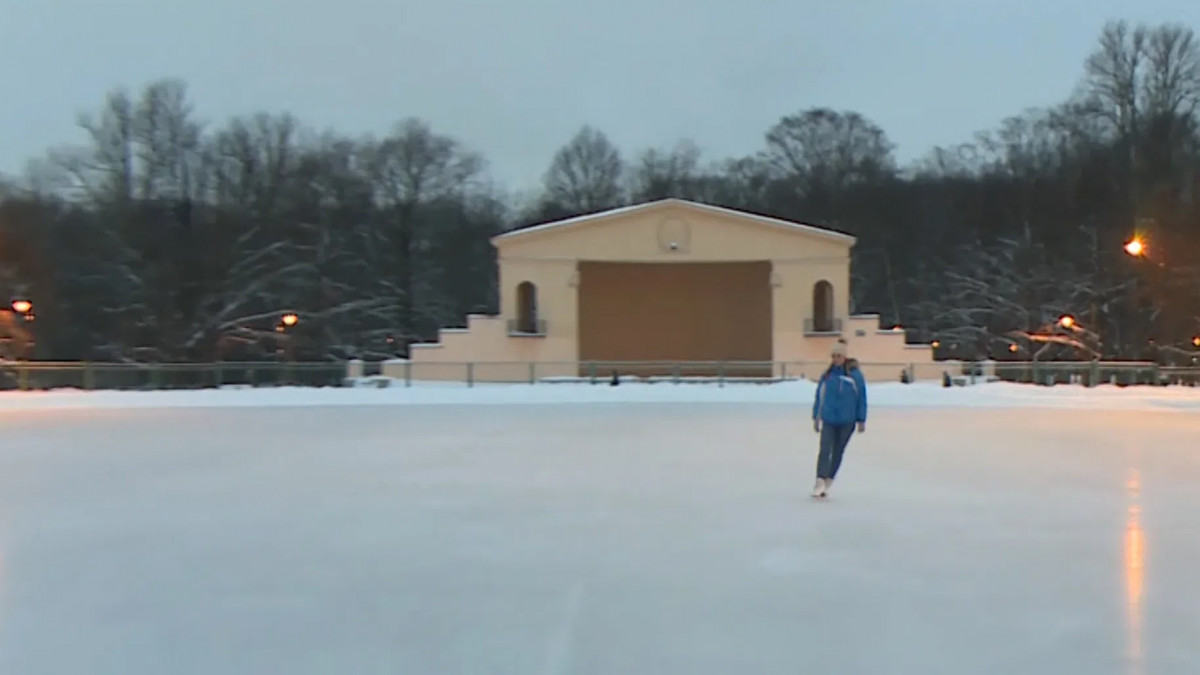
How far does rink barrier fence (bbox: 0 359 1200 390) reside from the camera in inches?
1062

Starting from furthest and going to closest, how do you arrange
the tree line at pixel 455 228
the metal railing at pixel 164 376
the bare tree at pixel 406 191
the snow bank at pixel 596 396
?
the bare tree at pixel 406 191 → the tree line at pixel 455 228 → the metal railing at pixel 164 376 → the snow bank at pixel 596 396

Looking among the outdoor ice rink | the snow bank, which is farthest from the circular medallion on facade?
the outdoor ice rink

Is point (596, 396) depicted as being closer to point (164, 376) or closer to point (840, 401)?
point (164, 376)

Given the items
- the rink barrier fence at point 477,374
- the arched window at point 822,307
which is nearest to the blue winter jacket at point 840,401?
the rink barrier fence at point 477,374

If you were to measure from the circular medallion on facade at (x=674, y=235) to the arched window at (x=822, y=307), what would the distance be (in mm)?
4732

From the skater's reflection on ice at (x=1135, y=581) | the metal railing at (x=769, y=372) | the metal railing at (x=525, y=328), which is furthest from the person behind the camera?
the metal railing at (x=525, y=328)

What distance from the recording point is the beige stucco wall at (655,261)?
3506 cm

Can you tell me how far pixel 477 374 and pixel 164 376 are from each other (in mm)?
8553

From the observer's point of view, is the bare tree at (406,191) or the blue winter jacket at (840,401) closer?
the blue winter jacket at (840,401)

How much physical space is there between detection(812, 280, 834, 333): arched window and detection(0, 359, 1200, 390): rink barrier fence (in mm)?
4476

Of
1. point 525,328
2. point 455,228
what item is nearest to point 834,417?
point 525,328

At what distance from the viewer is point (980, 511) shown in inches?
340

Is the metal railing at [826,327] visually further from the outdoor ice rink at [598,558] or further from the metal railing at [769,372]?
the outdoor ice rink at [598,558]

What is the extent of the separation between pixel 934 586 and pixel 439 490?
531cm
